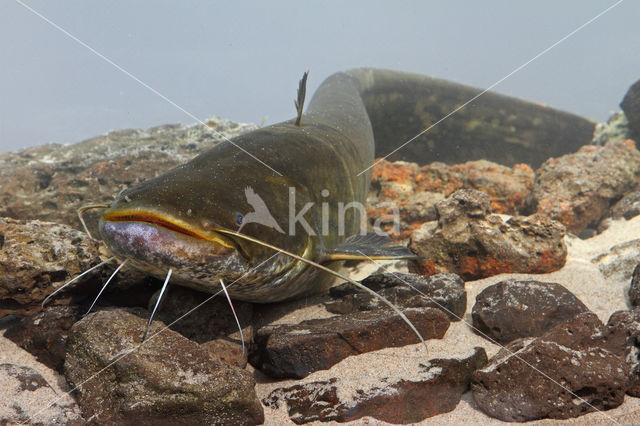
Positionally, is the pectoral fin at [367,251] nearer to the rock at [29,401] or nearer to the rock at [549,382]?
the rock at [549,382]

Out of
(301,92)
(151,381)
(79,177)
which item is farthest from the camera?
(79,177)

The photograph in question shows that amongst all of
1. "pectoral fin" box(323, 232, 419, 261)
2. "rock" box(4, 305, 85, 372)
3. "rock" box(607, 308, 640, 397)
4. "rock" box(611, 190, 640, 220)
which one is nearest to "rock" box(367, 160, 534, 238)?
"rock" box(611, 190, 640, 220)

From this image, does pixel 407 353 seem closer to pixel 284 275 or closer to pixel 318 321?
pixel 318 321

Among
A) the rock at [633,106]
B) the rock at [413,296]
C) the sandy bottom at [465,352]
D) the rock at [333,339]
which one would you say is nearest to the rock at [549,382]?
the sandy bottom at [465,352]

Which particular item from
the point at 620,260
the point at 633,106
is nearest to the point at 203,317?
the point at 620,260

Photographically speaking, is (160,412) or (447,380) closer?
(160,412)

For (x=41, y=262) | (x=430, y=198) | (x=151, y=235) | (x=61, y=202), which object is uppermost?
(x=151, y=235)

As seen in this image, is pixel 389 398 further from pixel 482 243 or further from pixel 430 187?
pixel 430 187

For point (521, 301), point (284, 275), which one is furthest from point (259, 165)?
point (521, 301)
